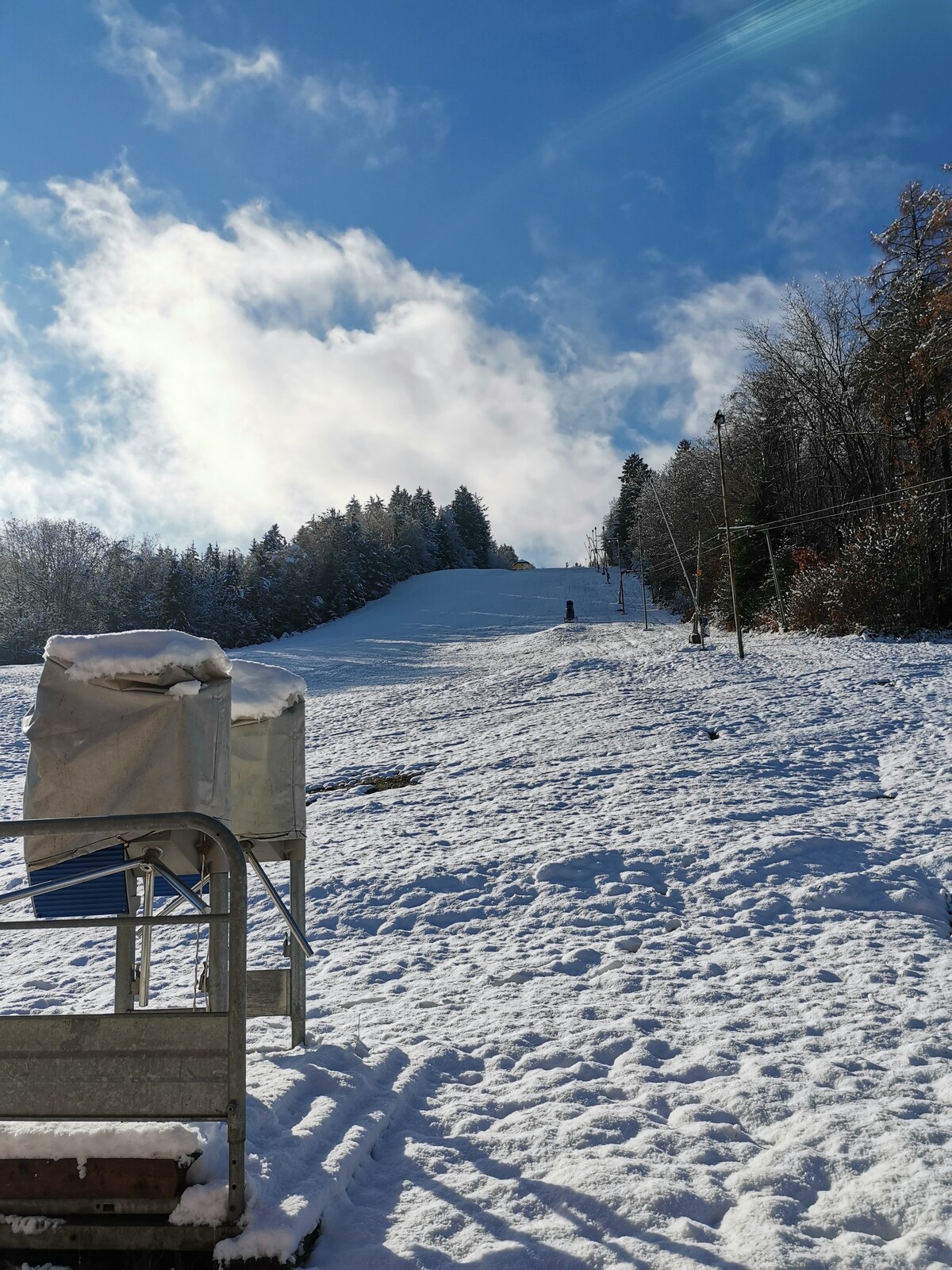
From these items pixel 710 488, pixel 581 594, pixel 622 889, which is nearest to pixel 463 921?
pixel 622 889

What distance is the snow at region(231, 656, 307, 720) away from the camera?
4.75 metres

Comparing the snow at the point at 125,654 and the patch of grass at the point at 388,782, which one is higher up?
the snow at the point at 125,654

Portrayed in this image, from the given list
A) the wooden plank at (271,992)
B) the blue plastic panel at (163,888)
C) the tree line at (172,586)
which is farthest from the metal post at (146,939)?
the tree line at (172,586)

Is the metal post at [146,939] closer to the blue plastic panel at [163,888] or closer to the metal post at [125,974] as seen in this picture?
the metal post at [125,974]

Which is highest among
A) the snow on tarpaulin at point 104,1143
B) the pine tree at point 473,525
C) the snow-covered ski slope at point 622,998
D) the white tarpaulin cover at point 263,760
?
the pine tree at point 473,525

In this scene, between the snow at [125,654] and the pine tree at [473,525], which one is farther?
the pine tree at [473,525]

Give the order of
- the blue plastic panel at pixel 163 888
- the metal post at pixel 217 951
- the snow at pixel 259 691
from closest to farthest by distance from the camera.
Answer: the metal post at pixel 217 951, the snow at pixel 259 691, the blue plastic panel at pixel 163 888

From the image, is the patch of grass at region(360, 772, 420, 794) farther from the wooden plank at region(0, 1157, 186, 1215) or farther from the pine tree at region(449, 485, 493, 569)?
the pine tree at region(449, 485, 493, 569)

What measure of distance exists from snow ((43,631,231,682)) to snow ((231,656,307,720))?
1035mm

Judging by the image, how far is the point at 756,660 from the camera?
2180cm

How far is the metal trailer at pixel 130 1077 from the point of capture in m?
2.59

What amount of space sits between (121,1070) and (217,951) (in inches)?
49.2

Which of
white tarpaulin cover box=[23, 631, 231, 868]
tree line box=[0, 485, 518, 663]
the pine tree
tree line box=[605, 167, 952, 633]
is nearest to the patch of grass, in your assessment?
white tarpaulin cover box=[23, 631, 231, 868]

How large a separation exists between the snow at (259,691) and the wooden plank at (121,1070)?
226cm
